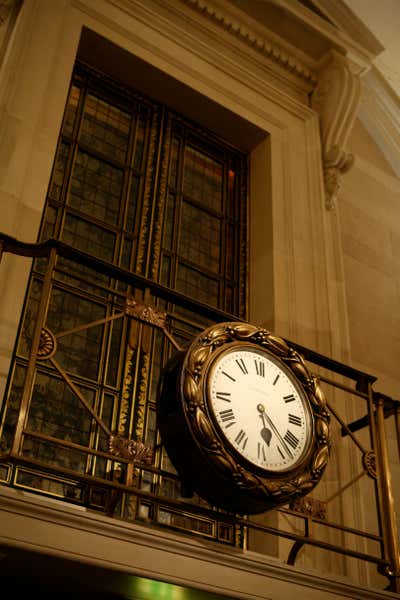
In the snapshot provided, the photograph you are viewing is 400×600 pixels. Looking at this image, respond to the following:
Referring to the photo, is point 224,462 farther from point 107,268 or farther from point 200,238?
point 200,238

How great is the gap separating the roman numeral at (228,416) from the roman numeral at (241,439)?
6 cm

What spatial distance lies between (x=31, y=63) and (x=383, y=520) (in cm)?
368

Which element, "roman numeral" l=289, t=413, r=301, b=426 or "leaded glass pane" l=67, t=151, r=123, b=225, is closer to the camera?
"roman numeral" l=289, t=413, r=301, b=426

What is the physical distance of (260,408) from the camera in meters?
4.09

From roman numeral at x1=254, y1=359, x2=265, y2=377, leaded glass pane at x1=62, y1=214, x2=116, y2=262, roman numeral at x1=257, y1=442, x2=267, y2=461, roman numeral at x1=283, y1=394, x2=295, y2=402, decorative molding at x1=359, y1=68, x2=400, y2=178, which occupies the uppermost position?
decorative molding at x1=359, y1=68, x2=400, y2=178

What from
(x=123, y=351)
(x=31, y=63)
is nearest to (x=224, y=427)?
(x=123, y=351)

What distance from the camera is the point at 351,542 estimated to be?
530cm

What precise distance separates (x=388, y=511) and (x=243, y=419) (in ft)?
3.59

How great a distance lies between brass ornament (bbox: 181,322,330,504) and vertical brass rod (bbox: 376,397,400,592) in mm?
550

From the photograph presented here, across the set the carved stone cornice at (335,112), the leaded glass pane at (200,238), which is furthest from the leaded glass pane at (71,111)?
the carved stone cornice at (335,112)

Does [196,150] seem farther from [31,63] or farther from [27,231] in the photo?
[27,231]

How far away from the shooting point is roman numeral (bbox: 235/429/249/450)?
3.90m

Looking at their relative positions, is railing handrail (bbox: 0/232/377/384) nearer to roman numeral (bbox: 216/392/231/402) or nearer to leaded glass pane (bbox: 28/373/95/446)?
roman numeral (bbox: 216/392/231/402)

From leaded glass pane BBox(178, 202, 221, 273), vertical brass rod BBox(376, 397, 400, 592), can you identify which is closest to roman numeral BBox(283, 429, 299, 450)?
vertical brass rod BBox(376, 397, 400, 592)
